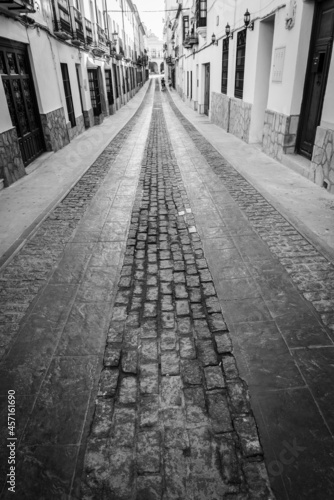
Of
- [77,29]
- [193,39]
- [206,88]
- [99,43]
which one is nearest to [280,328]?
[77,29]

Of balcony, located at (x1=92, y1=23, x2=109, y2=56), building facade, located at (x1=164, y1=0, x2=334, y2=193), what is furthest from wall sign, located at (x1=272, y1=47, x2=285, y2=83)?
balcony, located at (x1=92, y1=23, x2=109, y2=56)

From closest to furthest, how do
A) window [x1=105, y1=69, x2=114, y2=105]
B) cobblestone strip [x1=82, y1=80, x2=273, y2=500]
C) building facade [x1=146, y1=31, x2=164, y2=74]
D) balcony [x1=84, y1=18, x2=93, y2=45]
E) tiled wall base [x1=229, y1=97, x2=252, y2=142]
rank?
cobblestone strip [x1=82, y1=80, x2=273, y2=500] → tiled wall base [x1=229, y1=97, x2=252, y2=142] → balcony [x1=84, y1=18, x2=93, y2=45] → window [x1=105, y1=69, x2=114, y2=105] → building facade [x1=146, y1=31, x2=164, y2=74]

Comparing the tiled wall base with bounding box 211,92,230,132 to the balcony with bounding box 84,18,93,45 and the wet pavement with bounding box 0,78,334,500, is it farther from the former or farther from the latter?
the wet pavement with bounding box 0,78,334,500

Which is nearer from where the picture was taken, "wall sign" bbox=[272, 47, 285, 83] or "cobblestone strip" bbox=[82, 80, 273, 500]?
"cobblestone strip" bbox=[82, 80, 273, 500]

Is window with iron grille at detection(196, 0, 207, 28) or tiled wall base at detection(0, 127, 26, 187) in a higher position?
window with iron grille at detection(196, 0, 207, 28)

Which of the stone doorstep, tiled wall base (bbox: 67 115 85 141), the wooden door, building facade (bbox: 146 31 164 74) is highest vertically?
building facade (bbox: 146 31 164 74)

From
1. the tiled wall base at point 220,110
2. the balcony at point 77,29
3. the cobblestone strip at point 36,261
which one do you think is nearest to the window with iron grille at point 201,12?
the tiled wall base at point 220,110

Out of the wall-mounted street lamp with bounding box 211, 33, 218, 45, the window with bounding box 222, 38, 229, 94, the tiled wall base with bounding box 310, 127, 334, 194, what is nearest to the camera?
the tiled wall base with bounding box 310, 127, 334, 194

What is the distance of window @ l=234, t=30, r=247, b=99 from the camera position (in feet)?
35.9

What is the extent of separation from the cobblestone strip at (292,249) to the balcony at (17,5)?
594cm

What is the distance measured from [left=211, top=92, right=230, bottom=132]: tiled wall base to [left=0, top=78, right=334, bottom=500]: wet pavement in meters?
9.48

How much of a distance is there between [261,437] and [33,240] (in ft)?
12.8

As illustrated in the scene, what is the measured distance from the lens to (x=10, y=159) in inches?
281

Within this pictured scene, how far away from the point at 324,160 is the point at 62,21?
410 inches
